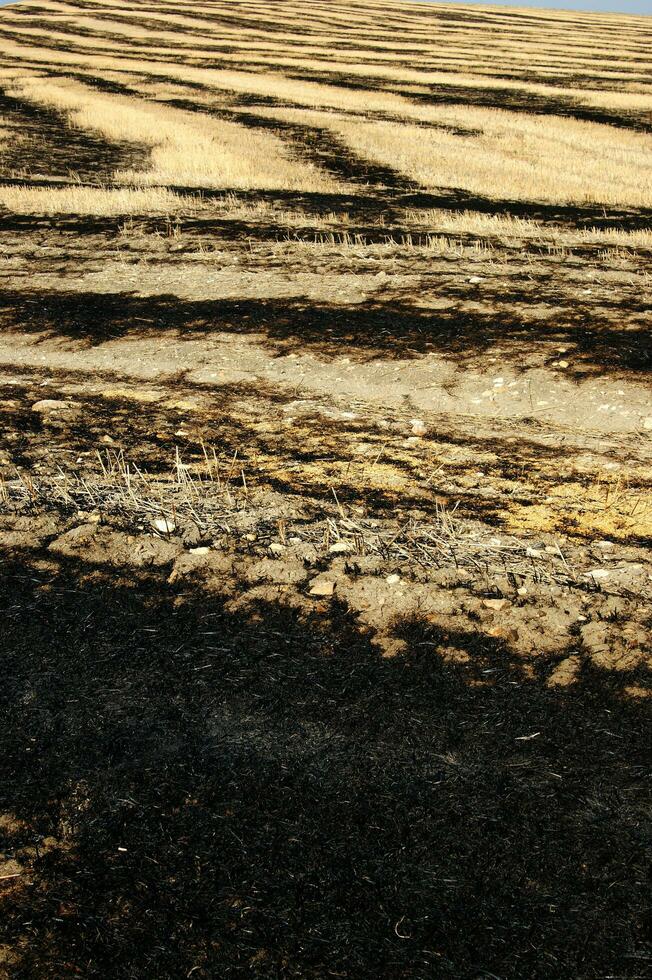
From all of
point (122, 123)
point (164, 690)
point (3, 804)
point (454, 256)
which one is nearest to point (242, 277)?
point (454, 256)

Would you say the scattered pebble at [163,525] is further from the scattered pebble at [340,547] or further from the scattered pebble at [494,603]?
the scattered pebble at [494,603]

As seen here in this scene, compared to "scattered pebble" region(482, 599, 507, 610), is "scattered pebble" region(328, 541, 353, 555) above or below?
above

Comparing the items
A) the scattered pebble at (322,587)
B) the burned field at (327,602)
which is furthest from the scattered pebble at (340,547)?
the scattered pebble at (322,587)

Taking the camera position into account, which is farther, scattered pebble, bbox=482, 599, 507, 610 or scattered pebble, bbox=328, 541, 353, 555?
scattered pebble, bbox=328, 541, 353, 555

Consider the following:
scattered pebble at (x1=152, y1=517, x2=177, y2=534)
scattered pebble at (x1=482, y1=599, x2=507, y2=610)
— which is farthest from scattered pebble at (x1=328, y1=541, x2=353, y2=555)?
scattered pebble at (x1=152, y1=517, x2=177, y2=534)

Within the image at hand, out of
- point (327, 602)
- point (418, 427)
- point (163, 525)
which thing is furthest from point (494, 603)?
point (418, 427)

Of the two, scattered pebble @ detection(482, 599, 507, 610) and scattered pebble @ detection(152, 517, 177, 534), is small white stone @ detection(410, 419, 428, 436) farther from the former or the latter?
scattered pebble @ detection(482, 599, 507, 610)

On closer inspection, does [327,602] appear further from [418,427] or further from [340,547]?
[418,427]

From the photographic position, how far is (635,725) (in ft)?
11.4

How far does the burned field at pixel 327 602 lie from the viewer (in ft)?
9.17

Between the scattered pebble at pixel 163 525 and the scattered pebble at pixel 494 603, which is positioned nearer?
the scattered pebble at pixel 494 603

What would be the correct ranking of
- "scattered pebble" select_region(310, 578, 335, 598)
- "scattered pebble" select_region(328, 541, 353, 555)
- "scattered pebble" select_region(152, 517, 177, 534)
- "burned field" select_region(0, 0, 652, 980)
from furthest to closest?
"scattered pebble" select_region(152, 517, 177, 534), "scattered pebble" select_region(328, 541, 353, 555), "scattered pebble" select_region(310, 578, 335, 598), "burned field" select_region(0, 0, 652, 980)

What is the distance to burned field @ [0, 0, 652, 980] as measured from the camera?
279 centimetres

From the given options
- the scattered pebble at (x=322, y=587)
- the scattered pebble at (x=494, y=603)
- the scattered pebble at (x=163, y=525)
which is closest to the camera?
the scattered pebble at (x=494, y=603)
